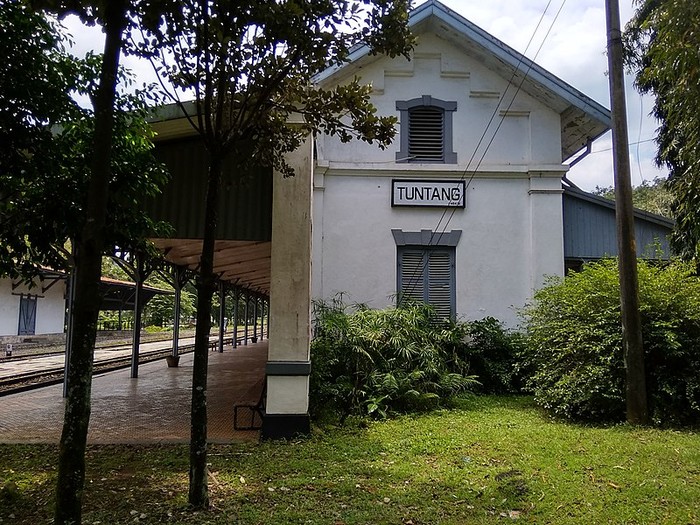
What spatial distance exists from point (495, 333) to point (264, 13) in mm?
8247

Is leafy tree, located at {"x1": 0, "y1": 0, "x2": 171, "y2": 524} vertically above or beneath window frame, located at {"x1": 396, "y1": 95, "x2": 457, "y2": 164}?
beneath

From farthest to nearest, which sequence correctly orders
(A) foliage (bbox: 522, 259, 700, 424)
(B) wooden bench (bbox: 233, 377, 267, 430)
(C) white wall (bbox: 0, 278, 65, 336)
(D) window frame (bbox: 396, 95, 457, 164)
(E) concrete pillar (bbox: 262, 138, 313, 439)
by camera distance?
(C) white wall (bbox: 0, 278, 65, 336) → (D) window frame (bbox: 396, 95, 457, 164) → (A) foliage (bbox: 522, 259, 700, 424) → (B) wooden bench (bbox: 233, 377, 267, 430) → (E) concrete pillar (bbox: 262, 138, 313, 439)

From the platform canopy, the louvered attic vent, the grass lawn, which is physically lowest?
the grass lawn

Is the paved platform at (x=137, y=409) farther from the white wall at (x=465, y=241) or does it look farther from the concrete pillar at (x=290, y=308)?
the white wall at (x=465, y=241)

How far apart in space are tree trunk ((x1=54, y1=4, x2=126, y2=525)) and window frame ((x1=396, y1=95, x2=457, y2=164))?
8852 mm

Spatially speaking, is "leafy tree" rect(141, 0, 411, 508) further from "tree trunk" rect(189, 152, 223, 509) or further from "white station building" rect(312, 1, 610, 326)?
"white station building" rect(312, 1, 610, 326)

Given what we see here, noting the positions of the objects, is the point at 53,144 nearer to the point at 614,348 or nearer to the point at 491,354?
the point at 614,348

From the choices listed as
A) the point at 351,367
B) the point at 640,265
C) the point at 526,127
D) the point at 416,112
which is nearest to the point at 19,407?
the point at 351,367

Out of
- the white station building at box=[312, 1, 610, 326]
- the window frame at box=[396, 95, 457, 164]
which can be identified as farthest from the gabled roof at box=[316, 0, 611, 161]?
the window frame at box=[396, 95, 457, 164]

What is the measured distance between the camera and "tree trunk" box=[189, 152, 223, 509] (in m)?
4.39

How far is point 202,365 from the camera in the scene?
4.50 metres

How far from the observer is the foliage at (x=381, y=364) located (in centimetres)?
831

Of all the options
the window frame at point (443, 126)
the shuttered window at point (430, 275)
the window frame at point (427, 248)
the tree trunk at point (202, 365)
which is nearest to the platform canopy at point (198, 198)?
the tree trunk at point (202, 365)

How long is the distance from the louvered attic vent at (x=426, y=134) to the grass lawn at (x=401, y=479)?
647cm
